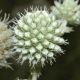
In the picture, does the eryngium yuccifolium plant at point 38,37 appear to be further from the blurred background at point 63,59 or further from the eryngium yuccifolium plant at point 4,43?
the blurred background at point 63,59

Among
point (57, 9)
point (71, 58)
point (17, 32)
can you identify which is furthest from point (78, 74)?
point (17, 32)

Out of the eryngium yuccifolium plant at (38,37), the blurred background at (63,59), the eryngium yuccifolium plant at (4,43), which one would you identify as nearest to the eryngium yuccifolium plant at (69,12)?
the eryngium yuccifolium plant at (38,37)

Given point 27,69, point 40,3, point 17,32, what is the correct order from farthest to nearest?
point 40,3
point 27,69
point 17,32

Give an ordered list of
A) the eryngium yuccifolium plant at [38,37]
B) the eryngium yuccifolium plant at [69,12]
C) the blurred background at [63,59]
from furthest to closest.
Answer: the blurred background at [63,59] < the eryngium yuccifolium plant at [69,12] < the eryngium yuccifolium plant at [38,37]

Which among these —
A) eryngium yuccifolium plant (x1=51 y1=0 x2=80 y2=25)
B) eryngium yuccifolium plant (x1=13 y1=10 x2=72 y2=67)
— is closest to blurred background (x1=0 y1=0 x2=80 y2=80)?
eryngium yuccifolium plant (x1=51 y1=0 x2=80 y2=25)

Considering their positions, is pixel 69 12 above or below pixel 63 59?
below

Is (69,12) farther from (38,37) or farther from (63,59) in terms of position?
(63,59)

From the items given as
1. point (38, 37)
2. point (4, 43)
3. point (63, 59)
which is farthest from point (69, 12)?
point (63, 59)

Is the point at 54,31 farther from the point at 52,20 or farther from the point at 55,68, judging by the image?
the point at 55,68
